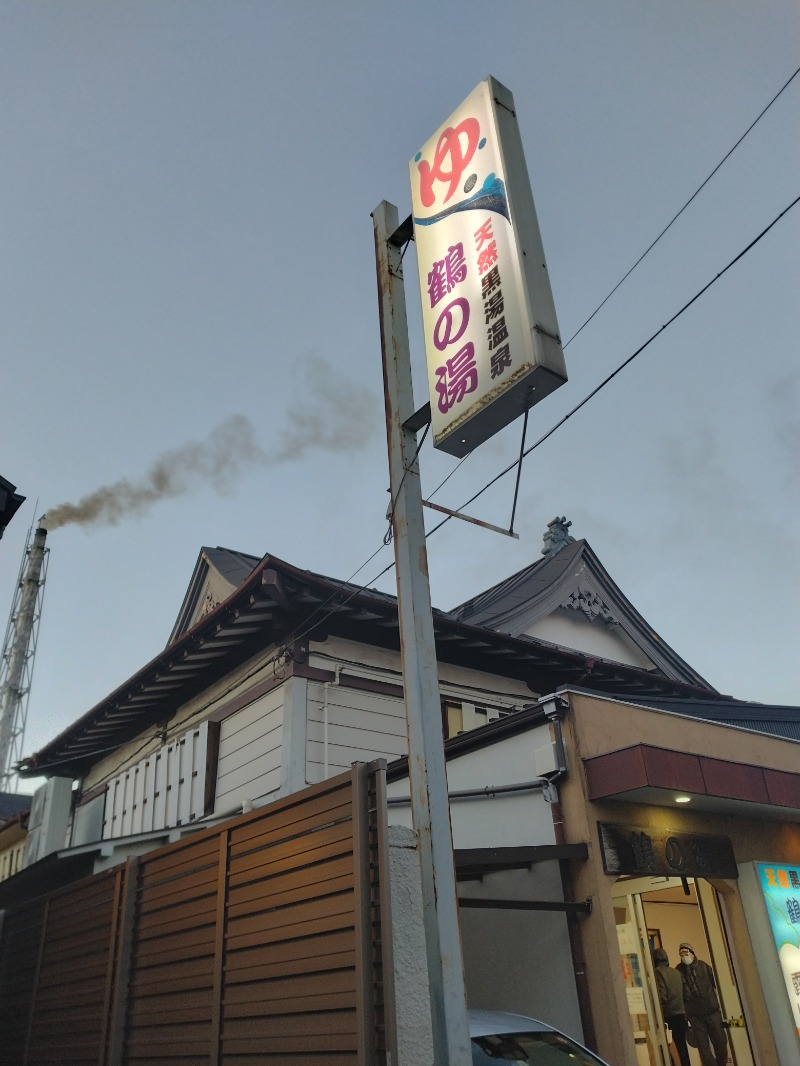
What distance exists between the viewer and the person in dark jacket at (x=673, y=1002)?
10.7 meters

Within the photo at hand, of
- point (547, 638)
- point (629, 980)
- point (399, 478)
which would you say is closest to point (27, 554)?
point (547, 638)

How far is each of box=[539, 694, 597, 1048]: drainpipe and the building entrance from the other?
116 centimetres

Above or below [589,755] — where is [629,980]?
below

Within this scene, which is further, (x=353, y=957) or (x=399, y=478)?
(x=399, y=478)

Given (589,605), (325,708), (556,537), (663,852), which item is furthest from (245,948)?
(556,537)

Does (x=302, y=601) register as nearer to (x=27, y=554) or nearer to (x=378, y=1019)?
(x=378, y=1019)

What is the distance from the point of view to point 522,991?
889cm

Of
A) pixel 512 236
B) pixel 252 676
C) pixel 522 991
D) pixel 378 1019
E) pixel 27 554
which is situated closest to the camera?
pixel 378 1019

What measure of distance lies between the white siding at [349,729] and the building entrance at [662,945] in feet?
12.7

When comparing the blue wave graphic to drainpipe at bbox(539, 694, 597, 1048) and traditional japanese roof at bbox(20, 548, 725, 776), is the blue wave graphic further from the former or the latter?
traditional japanese roof at bbox(20, 548, 725, 776)

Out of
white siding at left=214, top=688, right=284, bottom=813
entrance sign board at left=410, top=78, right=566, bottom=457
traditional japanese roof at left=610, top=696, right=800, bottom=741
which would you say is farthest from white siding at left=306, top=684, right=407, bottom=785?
entrance sign board at left=410, top=78, right=566, bottom=457

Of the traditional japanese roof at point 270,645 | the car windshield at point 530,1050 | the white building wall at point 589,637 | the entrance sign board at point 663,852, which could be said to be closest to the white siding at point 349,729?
the traditional japanese roof at point 270,645

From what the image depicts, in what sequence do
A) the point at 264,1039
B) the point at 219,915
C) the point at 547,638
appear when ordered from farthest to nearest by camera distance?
1. the point at 547,638
2. the point at 219,915
3. the point at 264,1039

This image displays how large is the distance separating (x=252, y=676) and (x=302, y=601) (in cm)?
191
